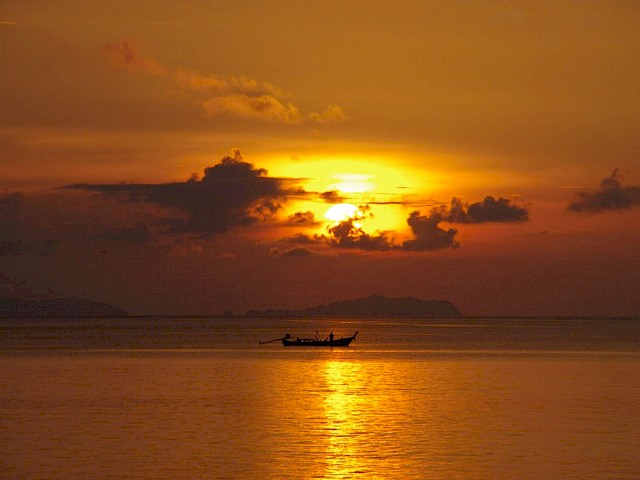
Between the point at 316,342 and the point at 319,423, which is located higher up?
the point at 316,342

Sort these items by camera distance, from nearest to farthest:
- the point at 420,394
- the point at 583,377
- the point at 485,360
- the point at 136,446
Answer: the point at 136,446 < the point at 420,394 < the point at 583,377 < the point at 485,360

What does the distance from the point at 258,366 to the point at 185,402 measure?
35940mm

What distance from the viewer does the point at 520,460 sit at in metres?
37.6

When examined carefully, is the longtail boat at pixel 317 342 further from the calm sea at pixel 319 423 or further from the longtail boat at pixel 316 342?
the calm sea at pixel 319 423

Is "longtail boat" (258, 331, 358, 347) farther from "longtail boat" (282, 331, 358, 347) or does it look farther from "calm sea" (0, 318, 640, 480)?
"calm sea" (0, 318, 640, 480)

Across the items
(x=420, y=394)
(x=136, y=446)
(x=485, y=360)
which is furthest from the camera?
(x=485, y=360)

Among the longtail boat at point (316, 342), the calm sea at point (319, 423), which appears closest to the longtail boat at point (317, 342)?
the longtail boat at point (316, 342)

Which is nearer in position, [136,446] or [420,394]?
[136,446]

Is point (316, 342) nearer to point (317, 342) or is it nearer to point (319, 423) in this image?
point (317, 342)

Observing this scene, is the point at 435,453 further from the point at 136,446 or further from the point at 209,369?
the point at 209,369

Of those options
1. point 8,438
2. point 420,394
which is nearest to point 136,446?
point 8,438

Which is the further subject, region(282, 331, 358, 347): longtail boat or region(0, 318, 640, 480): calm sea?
region(282, 331, 358, 347): longtail boat

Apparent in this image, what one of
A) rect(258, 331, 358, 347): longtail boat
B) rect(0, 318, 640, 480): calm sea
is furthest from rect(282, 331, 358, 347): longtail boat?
rect(0, 318, 640, 480): calm sea

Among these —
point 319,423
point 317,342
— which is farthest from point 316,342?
point 319,423
